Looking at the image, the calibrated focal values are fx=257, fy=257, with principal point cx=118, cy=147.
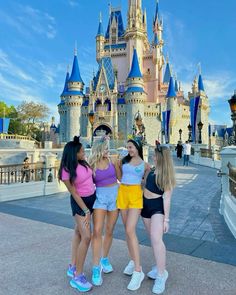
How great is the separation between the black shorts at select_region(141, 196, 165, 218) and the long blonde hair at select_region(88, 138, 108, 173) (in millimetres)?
725

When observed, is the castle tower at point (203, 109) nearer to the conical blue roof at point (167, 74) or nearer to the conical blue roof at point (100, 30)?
the conical blue roof at point (167, 74)

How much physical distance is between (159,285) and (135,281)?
0.26 meters

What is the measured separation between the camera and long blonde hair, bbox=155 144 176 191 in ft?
9.73

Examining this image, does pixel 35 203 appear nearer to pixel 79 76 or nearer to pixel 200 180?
pixel 200 180

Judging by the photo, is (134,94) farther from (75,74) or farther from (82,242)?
(82,242)

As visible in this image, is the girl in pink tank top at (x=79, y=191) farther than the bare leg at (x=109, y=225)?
No

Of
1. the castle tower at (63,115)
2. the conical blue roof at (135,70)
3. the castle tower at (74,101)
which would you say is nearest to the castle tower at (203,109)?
the conical blue roof at (135,70)

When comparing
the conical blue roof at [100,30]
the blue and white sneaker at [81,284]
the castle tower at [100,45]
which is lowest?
the blue and white sneaker at [81,284]

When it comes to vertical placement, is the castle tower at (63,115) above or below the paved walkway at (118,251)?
above

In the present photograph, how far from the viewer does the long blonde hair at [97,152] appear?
3066mm

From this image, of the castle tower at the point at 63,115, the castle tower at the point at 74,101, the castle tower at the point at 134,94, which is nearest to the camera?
the castle tower at the point at 134,94

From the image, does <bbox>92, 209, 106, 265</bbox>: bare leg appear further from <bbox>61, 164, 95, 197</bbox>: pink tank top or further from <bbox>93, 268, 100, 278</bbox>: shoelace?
<bbox>61, 164, 95, 197</bbox>: pink tank top

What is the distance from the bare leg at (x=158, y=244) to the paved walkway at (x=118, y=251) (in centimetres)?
27

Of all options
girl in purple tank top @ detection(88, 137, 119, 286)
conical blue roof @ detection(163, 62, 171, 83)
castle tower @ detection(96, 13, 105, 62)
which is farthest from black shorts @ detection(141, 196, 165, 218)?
conical blue roof @ detection(163, 62, 171, 83)
